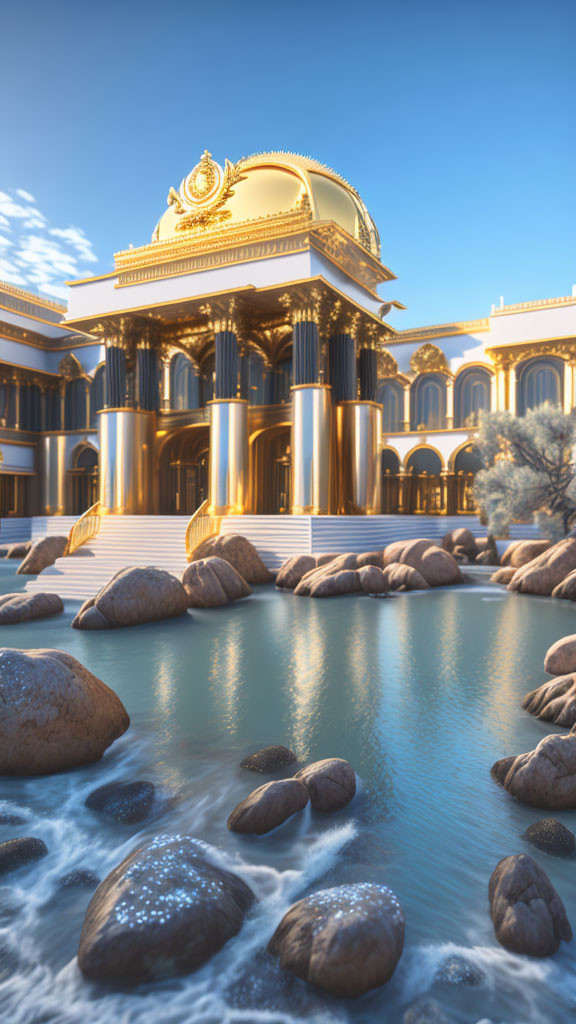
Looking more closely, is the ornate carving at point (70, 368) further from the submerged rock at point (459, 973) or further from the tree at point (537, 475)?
the submerged rock at point (459, 973)

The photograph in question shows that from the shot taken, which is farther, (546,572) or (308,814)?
(546,572)

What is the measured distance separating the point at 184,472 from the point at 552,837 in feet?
75.6

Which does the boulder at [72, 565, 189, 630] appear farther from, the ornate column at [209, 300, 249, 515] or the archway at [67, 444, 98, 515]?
the archway at [67, 444, 98, 515]

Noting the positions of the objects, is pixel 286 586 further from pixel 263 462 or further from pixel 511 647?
pixel 263 462

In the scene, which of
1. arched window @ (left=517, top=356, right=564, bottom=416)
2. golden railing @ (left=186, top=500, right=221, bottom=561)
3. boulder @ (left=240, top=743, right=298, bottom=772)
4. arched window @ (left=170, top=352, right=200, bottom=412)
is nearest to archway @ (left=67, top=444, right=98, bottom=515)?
arched window @ (left=170, top=352, right=200, bottom=412)

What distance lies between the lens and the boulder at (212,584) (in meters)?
11.2

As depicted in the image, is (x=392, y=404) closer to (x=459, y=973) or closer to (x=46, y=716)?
(x=46, y=716)

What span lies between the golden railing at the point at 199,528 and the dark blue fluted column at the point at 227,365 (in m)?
4.55

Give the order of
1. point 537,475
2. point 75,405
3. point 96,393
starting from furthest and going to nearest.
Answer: point 75,405 → point 96,393 → point 537,475

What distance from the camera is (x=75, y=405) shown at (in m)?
30.2

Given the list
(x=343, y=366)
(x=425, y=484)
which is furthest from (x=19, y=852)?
(x=425, y=484)

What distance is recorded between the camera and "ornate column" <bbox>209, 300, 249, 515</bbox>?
750 inches

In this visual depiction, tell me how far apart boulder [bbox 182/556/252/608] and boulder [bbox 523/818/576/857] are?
840 cm

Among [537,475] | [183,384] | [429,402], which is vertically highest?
[183,384]
